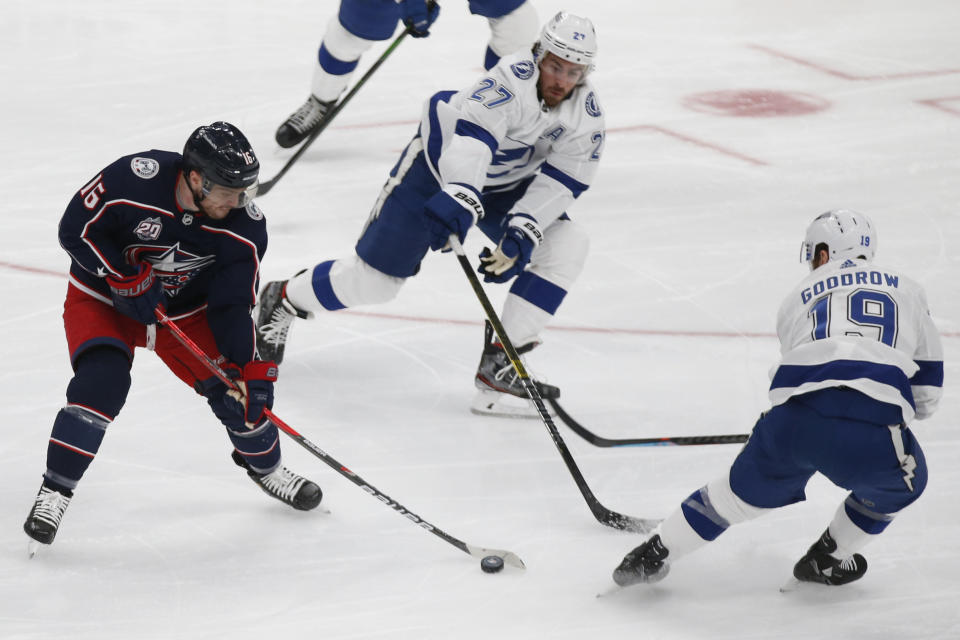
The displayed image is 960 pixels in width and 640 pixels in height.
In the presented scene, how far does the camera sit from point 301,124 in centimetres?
528

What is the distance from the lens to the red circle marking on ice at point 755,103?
6.25 m

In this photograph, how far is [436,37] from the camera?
7168 millimetres

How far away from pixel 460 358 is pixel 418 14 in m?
1.70

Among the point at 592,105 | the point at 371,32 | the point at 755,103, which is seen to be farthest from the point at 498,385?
the point at 755,103

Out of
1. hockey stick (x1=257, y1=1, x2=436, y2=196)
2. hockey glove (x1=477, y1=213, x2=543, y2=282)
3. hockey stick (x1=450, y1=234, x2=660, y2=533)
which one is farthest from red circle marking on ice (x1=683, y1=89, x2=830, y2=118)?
hockey stick (x1=450, y1=234, x2=660, y2=533)

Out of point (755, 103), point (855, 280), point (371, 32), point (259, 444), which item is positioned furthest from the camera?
point (755, 103)

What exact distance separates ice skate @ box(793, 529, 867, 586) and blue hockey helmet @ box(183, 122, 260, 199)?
1.45 m

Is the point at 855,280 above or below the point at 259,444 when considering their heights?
above

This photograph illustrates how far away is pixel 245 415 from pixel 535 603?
761mm

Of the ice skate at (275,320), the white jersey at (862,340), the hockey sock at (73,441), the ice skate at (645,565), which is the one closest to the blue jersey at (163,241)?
the hockey sock at (73,441)

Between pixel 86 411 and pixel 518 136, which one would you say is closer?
pixel 86 411

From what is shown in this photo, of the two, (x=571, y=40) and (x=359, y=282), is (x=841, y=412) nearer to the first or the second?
(x=571, y=40)

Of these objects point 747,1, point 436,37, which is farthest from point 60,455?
point 747,1

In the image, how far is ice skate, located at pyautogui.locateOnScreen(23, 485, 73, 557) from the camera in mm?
2646
